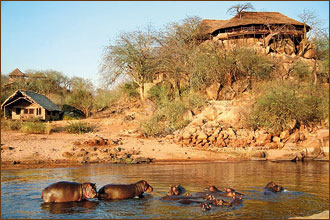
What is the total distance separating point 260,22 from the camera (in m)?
34.8

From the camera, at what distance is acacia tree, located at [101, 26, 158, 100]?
2952 centimetres

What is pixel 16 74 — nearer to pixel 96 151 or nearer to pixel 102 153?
pixel 96 151

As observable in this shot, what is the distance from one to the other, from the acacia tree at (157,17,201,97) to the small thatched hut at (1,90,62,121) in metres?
9.54

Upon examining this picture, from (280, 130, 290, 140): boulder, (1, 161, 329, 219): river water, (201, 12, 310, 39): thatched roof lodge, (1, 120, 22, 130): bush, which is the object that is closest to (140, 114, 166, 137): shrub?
(1, 161, 329, 219): river water

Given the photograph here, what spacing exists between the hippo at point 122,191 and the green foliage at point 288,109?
12.2 meters

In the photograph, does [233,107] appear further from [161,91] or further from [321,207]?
[321,207]

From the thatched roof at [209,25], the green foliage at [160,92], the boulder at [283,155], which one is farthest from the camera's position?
the thatched roof at [209,25]

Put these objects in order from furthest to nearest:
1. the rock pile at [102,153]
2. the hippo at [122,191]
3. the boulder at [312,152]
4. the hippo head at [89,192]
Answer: the boulder at [312,152]
the rock pile at [102,153]
the hippo at [122,191]
the hippo head at [89,192]

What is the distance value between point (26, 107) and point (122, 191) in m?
19.8

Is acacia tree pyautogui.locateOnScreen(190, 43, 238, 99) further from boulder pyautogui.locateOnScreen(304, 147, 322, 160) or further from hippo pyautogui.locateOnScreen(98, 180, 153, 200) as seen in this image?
hippo pyautogui.locateOnScreen(98, 180, 153, 200)

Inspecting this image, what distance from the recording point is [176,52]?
28781mm

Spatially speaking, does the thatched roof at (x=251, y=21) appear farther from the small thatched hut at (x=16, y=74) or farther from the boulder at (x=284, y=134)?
the small thatched hut at (x=16, y=74)

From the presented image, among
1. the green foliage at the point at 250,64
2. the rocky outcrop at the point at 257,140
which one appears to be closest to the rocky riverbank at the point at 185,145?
the rocky outcrop at the point at 257,140

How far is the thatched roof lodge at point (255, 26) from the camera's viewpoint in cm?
3437
